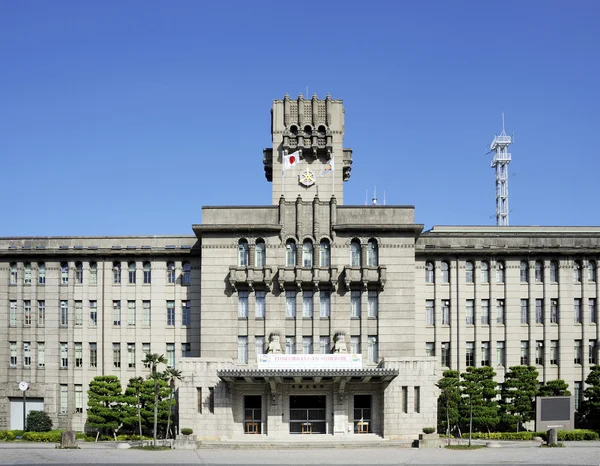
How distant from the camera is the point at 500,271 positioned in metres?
65.8

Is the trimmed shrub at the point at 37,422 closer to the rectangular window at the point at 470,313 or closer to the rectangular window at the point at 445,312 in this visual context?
the rectangular window at the point at 445,312

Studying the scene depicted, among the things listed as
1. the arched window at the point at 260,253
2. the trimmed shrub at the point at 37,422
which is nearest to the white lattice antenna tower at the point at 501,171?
the arched window at the point at 260,253

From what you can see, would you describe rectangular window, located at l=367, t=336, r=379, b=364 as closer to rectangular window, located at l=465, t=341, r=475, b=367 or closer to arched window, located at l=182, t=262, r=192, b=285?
rectangular window, located at l=465, t=341, r=475, b=367

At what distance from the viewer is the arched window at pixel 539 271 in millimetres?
65562

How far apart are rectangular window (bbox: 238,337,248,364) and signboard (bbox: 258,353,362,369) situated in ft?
15.1

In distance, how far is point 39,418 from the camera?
203ft

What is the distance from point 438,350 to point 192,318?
18579mm

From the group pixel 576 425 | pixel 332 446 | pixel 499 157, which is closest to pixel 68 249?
pixel 332 446

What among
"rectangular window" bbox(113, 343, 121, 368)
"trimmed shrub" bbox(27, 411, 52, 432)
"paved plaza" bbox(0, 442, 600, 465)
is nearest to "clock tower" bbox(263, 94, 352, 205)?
"rectangular window" bbox(113, 343, 121, 368)

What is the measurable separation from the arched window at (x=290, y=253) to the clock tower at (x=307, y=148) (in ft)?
13.1

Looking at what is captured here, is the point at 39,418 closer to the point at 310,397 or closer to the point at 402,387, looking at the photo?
the point at 310,397

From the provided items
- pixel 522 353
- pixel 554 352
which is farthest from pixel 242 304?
pixel 554 352

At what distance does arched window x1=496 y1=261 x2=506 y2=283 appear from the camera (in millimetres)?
65625

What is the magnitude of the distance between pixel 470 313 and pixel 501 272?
3971 mm
